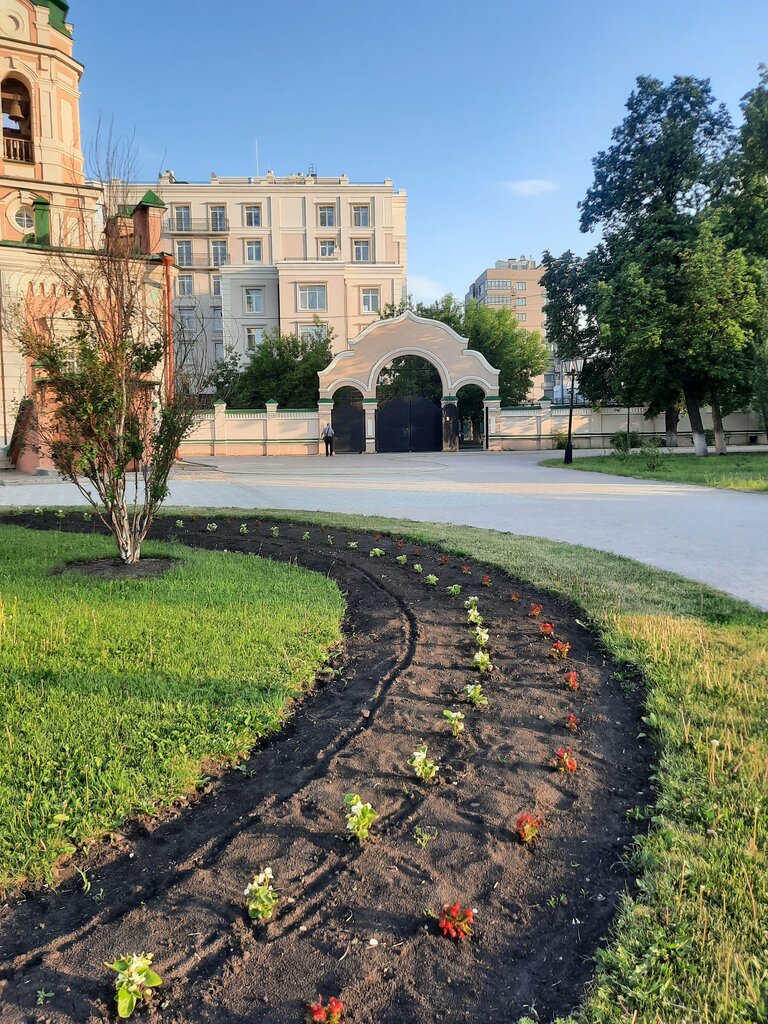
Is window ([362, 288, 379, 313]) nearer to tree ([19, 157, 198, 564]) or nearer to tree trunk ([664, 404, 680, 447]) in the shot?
tree trunk ([664, 404, 680, 447])

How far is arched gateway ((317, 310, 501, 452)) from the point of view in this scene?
34.0 m

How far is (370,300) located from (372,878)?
50.9m

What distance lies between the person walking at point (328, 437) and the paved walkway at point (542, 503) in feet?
32.3

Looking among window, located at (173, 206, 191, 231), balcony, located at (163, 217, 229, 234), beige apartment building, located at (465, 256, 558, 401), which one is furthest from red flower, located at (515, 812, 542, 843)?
beige apartment building, located at (465, 256, 558, 401)

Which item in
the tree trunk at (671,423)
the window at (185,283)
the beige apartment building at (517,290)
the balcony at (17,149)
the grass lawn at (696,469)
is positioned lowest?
the grass lawn at (696,469)

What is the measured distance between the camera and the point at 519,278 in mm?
101938

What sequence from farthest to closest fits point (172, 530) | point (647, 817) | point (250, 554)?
point (172, 530) < point (250, 554) < point (647, 817)

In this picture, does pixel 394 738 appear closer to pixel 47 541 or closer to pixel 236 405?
pixel 47 541

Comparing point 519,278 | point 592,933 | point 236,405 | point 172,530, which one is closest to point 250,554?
point 172,530

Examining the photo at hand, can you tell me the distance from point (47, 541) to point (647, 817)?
24.9 ft

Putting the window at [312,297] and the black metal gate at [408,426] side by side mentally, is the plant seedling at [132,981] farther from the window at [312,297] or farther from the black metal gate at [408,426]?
the window at [312,297]

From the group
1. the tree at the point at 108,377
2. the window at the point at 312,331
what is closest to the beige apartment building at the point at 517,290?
the window at the point at 312,331

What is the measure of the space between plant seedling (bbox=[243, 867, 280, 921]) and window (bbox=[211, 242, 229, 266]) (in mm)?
54819

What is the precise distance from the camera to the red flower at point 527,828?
8.79 ft
